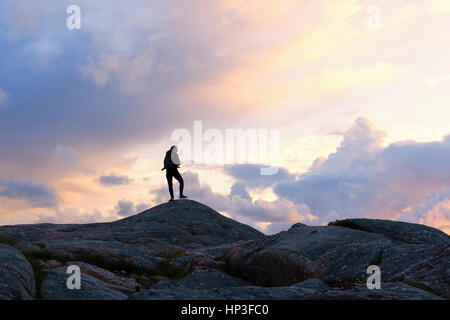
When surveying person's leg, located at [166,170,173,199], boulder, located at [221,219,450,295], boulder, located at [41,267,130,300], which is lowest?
boulder, located at [41,267,130,300]

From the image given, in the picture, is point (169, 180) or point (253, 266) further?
point (169, 180)

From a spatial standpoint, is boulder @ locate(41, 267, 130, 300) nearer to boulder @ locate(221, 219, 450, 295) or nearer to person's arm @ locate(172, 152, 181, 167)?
boulder @ locate(221, 219, 450, 295)

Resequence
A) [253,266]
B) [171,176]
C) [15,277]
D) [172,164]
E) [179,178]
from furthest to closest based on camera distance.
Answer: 1. [179,178]
2. [171,176]
3. [172,164]
4. [253,266]
5. [15,277]

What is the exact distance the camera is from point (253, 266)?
16172 mm

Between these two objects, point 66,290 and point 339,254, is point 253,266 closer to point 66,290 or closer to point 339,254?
point 339,254

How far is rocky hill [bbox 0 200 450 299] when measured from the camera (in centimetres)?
829

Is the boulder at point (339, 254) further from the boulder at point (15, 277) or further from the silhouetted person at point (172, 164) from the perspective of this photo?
the silhouetted person at point (172, 164)

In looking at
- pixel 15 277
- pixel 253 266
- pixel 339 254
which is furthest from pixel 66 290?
pixel 339 254

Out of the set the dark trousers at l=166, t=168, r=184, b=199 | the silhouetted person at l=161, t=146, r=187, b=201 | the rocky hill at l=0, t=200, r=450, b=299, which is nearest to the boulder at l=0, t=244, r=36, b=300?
the rocky hill at l=0, t=200, r=450, b=299

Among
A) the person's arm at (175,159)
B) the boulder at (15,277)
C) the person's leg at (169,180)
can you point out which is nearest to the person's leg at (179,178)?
the person's leg at (169,180)

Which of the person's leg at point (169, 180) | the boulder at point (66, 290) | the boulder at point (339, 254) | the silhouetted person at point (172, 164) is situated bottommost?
the boulder at point (66, 290)

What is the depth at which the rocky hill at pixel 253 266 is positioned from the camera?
8.29m

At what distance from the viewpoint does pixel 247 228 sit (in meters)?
33.5
